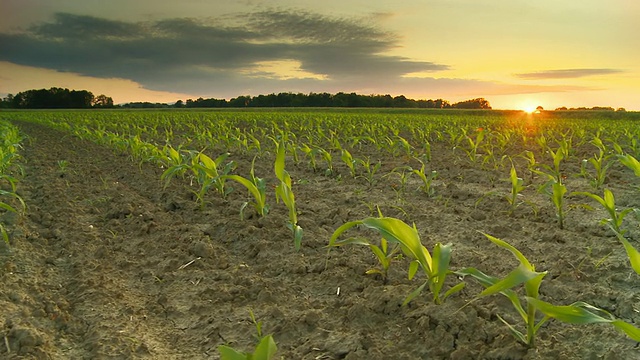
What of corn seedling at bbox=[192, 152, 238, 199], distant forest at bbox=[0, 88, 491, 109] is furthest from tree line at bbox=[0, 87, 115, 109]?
corn seedling at bbox=[192, 152, 238, 199]

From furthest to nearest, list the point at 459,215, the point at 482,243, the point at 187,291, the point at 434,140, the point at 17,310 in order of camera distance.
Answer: the point at 434,140
the point at 459,215
the point at 482,243
the point at 187,291
the point at 17,310

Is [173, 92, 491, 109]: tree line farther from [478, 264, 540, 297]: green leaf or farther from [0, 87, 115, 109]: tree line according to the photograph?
[478, 264, 540, 297]: green leaf

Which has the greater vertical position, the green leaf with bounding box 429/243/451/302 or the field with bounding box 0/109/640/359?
the green leaf with bounding box 429/243/451/302

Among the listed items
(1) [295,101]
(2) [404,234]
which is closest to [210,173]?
(2) [404,234]

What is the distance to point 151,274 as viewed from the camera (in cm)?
267

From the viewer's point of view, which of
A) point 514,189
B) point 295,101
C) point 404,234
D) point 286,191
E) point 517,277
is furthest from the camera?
point 295,101

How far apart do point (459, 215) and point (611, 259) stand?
109 cm

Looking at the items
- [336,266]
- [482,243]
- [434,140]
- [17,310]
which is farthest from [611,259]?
[434,140]

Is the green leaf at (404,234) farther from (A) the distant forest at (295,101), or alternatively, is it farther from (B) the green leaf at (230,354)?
(A) the distant forest at (295,101)

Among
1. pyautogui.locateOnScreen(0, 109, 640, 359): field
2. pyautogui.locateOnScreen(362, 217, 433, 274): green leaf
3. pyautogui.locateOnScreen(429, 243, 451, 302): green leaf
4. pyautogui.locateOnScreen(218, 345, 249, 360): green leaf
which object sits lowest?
pyautogui.locateOnScreen(0, 109, 640, 359): field

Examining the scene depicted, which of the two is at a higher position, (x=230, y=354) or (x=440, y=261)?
(x=440, y=261)

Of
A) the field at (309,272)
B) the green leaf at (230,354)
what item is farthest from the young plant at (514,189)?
the green leaf at (230,354)

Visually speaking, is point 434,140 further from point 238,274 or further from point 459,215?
point 238,274

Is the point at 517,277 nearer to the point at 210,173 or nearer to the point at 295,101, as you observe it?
the point at 210,173
